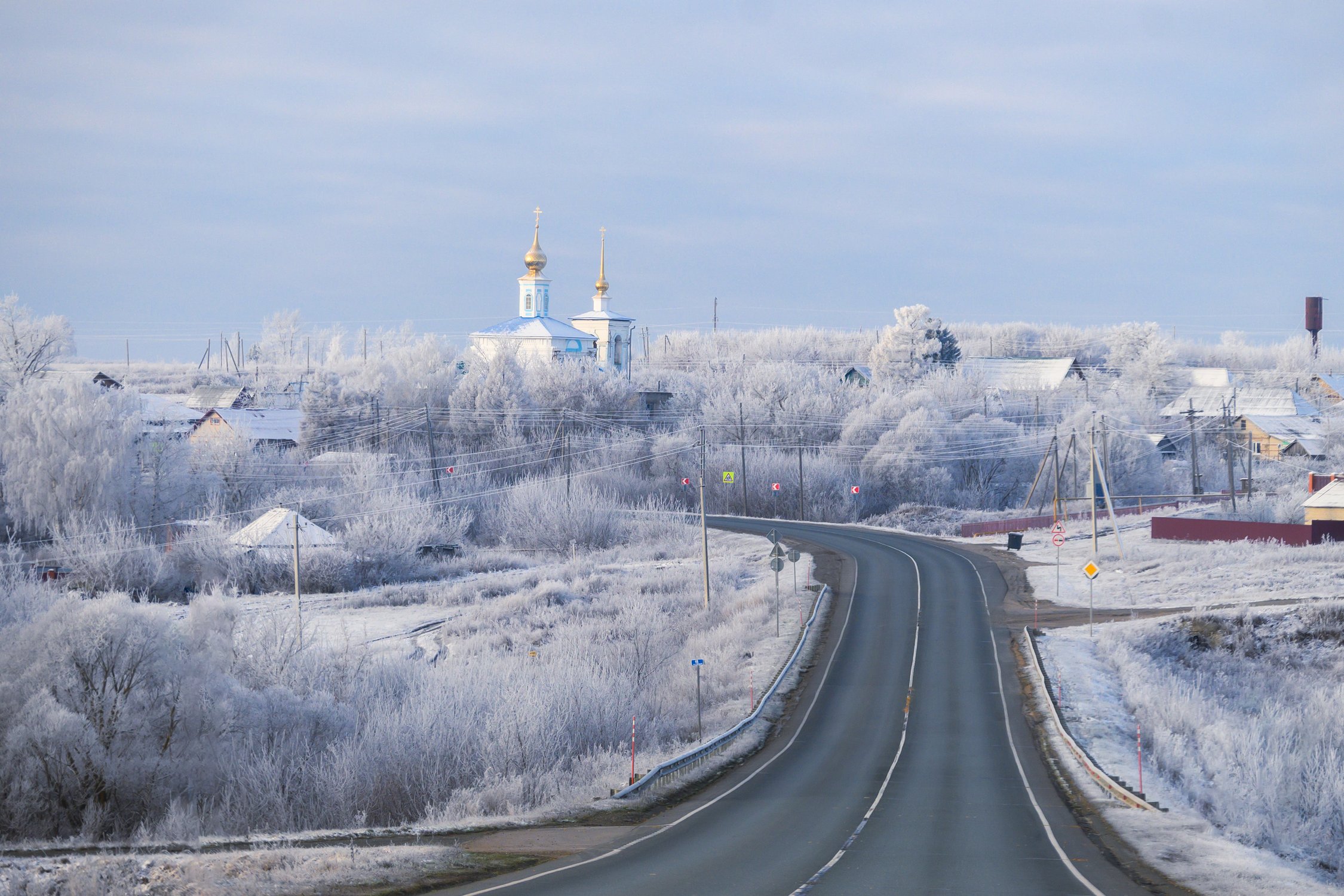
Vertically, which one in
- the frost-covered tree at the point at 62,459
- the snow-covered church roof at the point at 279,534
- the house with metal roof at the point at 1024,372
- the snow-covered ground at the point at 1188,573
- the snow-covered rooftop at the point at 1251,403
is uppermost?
the house with metal roof at the point at 1024,372

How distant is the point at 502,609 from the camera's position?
4484 cm

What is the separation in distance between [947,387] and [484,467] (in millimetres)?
41566

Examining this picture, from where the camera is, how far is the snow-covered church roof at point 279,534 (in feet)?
179

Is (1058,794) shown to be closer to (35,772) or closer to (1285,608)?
(35,772)

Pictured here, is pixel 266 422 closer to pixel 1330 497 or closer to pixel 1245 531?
pixel 1245 531

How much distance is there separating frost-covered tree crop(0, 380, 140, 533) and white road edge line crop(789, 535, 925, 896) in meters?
39.5

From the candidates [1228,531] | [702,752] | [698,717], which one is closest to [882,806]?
[702,752]

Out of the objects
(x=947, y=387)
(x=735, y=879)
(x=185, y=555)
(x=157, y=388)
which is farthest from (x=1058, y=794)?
(x=157, y=388)

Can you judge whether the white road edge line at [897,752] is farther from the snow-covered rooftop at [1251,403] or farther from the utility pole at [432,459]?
the snow-covered rooftop at [1251,403]

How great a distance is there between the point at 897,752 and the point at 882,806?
17.2ft

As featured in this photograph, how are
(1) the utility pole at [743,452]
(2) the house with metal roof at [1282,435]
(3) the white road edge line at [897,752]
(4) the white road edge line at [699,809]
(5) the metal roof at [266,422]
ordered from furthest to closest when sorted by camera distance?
(2) the house with metal roof at [1282,435], (5) the metal roof at [266,422], (1) the utility pole at [743,452], (3) the white road edge line at [897,752], (4) the white road edge line at [699,809]

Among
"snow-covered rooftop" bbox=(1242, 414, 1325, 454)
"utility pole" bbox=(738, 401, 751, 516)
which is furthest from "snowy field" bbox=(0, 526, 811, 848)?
"snow-covered rooftop" bbox=(1242, 414, 1325, 454)

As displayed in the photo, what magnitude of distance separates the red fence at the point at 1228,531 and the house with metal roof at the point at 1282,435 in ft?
142

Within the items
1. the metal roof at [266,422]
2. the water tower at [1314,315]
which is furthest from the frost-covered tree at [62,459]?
the water tower at [1314,315]
